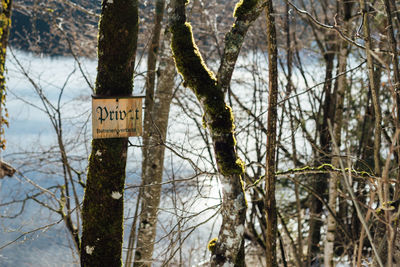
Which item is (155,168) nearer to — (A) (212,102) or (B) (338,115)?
(B) (338,115)

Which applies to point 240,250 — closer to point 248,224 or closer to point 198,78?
point 198,78

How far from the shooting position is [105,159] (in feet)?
8.45

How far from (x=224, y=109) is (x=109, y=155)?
0.78 meters

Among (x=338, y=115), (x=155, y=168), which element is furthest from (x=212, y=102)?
(x=338, y=115)

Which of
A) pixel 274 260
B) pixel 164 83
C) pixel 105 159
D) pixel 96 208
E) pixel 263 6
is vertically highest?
pixel 164 83

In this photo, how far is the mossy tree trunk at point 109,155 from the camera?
2547 mm

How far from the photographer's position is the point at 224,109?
7.63ft

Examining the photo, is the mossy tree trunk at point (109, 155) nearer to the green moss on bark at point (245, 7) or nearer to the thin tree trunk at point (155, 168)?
the green moss on bark at point (245, 7)

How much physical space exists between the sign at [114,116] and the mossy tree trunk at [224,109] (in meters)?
0.44

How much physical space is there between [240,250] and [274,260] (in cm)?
26

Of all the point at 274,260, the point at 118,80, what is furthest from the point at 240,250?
the point at 118,80

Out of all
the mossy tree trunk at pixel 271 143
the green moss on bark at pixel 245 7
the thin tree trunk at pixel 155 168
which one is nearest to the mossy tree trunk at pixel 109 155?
the green moss on bark at pixel 245 7

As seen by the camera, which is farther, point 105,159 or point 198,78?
point 105,159

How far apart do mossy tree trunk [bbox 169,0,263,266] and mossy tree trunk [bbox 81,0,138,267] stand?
0.36 metres
